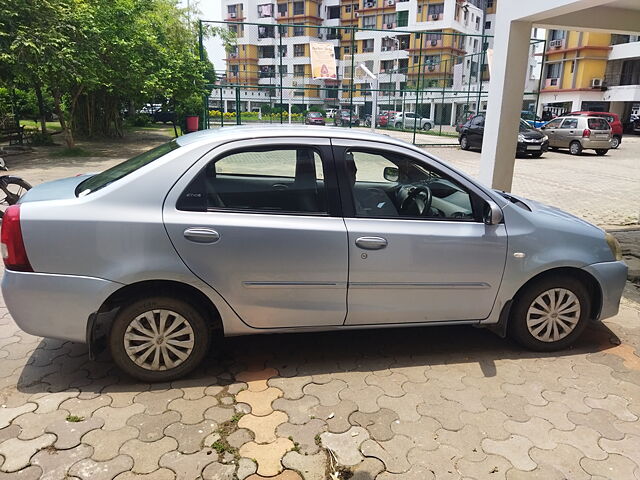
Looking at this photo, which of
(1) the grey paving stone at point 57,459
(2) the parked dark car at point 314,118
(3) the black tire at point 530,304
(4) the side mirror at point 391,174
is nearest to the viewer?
(1) the grey paving stone at point 57,459

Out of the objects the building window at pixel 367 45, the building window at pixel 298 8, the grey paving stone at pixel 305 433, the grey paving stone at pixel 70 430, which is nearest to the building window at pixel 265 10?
the building window at pixel 298 8

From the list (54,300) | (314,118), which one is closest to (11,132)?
(314,118)

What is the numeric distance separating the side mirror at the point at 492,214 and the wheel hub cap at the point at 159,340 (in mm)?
2102

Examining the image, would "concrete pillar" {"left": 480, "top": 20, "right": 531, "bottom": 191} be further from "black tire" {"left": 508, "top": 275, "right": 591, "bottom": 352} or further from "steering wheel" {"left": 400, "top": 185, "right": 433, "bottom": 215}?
"steering wheel" {"left": 400, "top": 185, "right": 433, "bottom": 215}

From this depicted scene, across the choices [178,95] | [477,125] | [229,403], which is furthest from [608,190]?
[178,95]

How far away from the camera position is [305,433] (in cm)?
277

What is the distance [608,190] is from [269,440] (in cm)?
1204

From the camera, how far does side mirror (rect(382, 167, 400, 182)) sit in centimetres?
383

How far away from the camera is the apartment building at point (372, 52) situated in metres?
26.0

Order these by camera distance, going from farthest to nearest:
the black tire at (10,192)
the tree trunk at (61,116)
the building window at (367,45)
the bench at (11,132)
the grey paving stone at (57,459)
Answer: the building window at (367,45) → the bench at (11,132) → the tree trunk at (61,116) → the black tire at (10,192) → the grey paving stone at (57,459)

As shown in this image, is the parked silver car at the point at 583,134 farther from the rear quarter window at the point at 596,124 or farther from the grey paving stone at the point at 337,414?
the grey paving stone at the point at 337,414

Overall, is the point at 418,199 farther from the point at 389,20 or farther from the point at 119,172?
the point at 389,20

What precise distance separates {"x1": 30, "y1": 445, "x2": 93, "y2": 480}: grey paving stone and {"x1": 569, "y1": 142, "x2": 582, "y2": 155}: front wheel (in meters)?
22.1

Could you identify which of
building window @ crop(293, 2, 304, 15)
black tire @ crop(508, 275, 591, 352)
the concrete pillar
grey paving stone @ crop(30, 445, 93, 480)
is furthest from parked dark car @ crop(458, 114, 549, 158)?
building window @ crop(293, 2, 304, 15)
